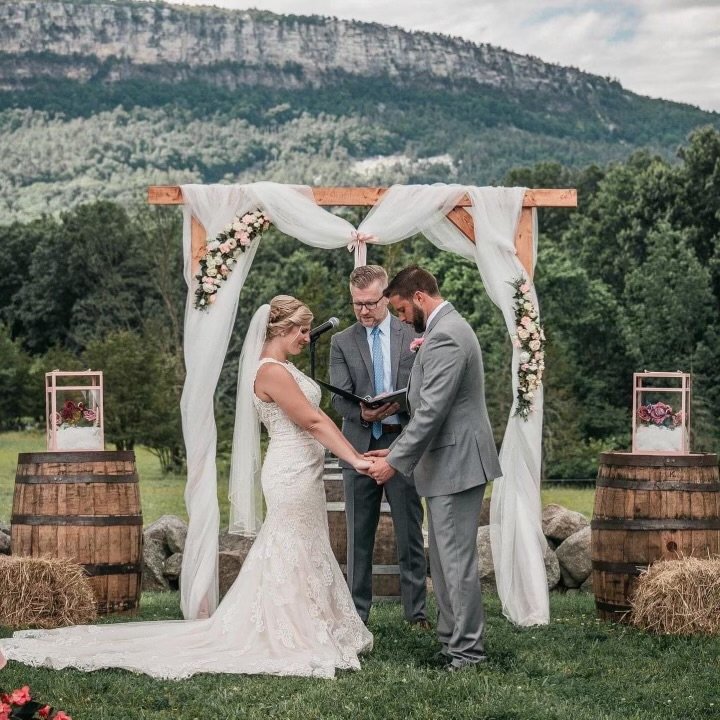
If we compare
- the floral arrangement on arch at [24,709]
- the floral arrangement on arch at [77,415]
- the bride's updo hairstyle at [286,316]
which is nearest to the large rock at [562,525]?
the floral arrangement on arch at [77,415]

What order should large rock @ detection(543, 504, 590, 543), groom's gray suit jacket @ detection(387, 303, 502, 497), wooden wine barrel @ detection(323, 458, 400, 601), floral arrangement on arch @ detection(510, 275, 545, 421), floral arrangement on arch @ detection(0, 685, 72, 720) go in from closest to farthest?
1. floral arrangement on arch @ detection(0, 685, 72, 720)
2. groom's gray suit jacket @ detection(387, 303, 502, 497)
3. floral arrangement on arch @ detection(510, 275, 545, 421)
4. wooden wine barrel @ detection(323, 458, 400, 601)
5. large rock @ detection(543, 504, 590, 543)

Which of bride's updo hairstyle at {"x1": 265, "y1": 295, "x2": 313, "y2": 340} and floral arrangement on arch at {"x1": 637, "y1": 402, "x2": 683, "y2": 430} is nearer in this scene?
bride's updo hairstyle at {"x1": 265, "y1": 295, "x2": 313, "y2": 340}

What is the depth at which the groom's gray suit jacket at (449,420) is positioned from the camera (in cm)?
649

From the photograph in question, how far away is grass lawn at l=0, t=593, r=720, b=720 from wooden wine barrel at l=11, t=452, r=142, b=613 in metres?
1.94

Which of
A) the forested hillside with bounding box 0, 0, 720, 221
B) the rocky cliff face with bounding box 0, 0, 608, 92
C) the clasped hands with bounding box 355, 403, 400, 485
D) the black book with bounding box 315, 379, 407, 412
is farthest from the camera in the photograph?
the rocky cliff face with bounding box 0, 0, 608, 92

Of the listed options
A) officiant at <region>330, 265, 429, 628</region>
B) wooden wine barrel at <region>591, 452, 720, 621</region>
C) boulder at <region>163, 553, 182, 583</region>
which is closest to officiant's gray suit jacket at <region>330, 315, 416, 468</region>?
officiant at <region>330, 265, 429, 628</region>

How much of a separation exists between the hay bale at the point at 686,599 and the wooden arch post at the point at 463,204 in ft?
7.67

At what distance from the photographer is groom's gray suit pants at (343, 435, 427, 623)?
780 cm

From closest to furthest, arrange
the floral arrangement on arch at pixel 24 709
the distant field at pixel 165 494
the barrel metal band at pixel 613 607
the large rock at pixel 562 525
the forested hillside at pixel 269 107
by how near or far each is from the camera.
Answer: the floral arrangement on arch at pixel 24 709
the barrel metal band at pixel 613 607
the large rock at pixel 562 525
the distant field at pixel 165 494
the forested hillside at pixel 269 107

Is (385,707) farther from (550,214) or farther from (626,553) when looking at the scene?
(550,214)

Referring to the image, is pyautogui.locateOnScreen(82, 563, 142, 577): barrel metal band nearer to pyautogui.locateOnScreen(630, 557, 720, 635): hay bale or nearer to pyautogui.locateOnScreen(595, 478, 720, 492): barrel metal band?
pyautogui.locateOnScreen(595, 478, 720, 492): barrel metal band

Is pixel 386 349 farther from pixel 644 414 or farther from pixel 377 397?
pixel 644 414

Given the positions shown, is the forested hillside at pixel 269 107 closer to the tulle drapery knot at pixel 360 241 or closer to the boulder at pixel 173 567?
the boulder at pixel 173 567

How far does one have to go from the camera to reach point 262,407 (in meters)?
7.09
